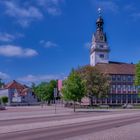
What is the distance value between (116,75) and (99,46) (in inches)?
613

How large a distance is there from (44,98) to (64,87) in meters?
→ 70.8

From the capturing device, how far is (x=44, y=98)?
5064 inches

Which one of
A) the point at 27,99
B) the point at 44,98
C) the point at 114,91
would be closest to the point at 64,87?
the point at 114,91

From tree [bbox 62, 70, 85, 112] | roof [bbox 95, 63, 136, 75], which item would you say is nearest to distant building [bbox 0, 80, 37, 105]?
roof [bbox 95, 63, 136, 75]

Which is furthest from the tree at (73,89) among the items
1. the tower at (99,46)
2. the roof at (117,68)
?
the tower at (99,46)

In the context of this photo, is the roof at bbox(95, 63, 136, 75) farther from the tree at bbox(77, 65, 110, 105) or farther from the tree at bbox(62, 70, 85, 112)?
the tree at bbox(62, 70, 85, 112)

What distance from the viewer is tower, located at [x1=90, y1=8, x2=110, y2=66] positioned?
426ft

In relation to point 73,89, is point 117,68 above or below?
above

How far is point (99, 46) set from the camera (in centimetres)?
13162

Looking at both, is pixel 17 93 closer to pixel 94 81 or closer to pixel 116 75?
pixel 116 75

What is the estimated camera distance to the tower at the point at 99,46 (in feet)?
426

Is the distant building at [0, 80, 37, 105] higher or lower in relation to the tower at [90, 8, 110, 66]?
lower

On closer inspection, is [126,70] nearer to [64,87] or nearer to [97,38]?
[97,38]

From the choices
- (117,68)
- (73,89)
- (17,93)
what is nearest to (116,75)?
(117,68)
